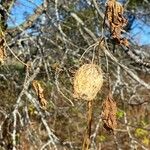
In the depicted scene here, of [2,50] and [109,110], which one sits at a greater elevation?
[2,50]

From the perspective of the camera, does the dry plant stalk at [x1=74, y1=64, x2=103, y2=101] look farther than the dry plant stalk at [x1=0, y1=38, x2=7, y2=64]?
No

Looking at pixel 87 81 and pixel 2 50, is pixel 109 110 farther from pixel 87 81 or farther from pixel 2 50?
A: pixel 2 50

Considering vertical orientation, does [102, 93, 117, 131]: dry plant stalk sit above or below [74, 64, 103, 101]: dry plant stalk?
below

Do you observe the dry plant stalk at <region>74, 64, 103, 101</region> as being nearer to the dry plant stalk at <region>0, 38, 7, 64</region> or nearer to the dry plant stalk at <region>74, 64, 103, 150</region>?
the dry plant stalk at <region>74, 64, 103, 150</region>

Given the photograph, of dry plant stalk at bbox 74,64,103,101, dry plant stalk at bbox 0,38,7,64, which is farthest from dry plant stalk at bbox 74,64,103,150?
dry plant stalk at bbox 0,38,7,64

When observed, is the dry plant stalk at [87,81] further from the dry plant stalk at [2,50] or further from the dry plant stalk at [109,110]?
the dry plant stalk at [2,50]

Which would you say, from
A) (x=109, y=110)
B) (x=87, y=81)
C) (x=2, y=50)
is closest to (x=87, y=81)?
(x=87, y=81)

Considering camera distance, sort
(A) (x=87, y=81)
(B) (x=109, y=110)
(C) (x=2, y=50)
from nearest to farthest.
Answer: (B) (x=109, y=110) → (A) (x=87, y=81) → (C) (x=2, y=50)

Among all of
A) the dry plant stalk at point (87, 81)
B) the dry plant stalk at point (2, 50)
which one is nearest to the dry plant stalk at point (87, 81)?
the dry plant stalk at point (87, 81)

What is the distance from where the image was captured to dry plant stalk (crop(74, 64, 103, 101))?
1.28 m

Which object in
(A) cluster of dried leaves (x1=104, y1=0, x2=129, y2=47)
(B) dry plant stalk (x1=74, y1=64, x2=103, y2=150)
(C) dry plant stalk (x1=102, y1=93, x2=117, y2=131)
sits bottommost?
(C) dry plant stalk (x1=102, y1=93, x2=117, y2=131)

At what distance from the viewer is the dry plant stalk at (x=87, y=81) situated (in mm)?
1276

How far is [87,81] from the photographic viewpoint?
131cm

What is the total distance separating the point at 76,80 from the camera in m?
1.29
